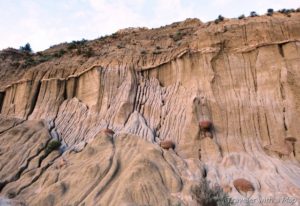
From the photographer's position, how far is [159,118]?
89.0ft

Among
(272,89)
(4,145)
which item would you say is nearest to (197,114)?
(272,89)

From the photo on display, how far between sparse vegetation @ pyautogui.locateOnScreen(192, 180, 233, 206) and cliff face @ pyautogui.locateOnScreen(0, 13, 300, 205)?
510 millimetres

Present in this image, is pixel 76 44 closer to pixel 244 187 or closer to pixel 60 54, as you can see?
pixel 60 54

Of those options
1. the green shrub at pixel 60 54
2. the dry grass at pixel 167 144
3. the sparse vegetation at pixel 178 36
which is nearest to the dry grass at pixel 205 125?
the dry grass at pixel 167 144

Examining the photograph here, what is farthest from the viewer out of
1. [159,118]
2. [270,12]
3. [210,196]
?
[270,12]

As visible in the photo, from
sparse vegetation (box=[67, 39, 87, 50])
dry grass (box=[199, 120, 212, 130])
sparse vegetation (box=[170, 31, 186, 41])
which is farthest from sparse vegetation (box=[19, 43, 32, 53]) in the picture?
dry grass (box=[199, 120, 212, 130])

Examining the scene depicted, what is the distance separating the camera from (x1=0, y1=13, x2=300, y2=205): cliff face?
809 inches

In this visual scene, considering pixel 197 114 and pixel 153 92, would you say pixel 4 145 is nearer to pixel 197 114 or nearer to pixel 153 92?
pixel 153 92

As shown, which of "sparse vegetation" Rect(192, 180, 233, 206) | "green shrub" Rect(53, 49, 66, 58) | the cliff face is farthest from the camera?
"green shrub" Rect(53, 49, 66, 58)

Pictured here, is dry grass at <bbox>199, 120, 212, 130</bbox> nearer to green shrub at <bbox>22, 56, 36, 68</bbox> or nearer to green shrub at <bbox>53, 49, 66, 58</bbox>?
green shrub at <bbox>53, 49, 66, 58</bbox>

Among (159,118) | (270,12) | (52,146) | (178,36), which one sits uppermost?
(270,12)

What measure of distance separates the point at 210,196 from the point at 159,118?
10.3 meters

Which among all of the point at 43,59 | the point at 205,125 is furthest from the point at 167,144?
the point at 43,59

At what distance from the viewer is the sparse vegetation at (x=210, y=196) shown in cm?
1717
